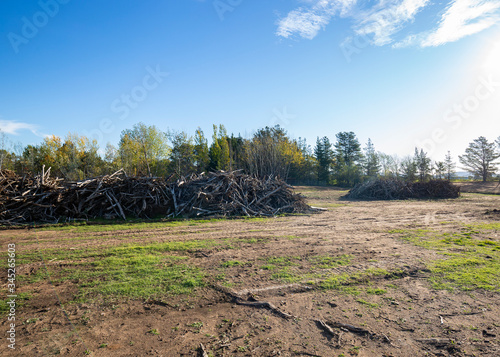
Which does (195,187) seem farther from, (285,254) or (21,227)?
(285,254)

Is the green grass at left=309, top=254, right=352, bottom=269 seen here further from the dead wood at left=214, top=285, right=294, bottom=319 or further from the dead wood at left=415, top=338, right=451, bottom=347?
the dead wood at left=415, top=338, right=451, bottom=347

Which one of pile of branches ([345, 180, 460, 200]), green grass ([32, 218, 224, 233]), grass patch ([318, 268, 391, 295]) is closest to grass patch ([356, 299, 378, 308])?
grass patch ([318, 268, 391, 295])

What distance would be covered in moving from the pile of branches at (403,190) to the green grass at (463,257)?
16.2 metres

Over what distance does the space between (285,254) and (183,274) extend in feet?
8.45

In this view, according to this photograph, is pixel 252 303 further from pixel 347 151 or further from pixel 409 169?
pixel 347 151

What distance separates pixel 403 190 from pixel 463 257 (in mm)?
22021

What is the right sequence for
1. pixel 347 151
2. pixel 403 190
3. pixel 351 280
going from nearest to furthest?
pixel 351 280 → pixel 403 190 → pixel 347 151

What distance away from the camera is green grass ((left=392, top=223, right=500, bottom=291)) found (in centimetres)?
459

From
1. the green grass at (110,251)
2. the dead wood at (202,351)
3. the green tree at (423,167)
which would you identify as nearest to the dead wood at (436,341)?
the dead wood at (202,351)

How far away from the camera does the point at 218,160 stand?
124 ft

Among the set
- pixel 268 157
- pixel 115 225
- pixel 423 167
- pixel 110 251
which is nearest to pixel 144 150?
pixel 268 157

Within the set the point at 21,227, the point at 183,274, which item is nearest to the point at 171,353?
the point at 183,274

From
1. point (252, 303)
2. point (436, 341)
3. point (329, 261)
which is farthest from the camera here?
point (329, 261)

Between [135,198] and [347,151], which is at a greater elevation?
[347,151]
